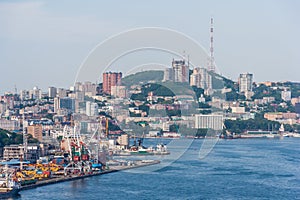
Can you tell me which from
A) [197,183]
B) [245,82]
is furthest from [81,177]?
[245,82]

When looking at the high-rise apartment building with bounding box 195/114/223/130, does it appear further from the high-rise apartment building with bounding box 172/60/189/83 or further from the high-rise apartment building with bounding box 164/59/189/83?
the high-rise apartment building with bounding box 172/60/189/83

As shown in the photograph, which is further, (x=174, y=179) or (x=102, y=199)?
(x=174, y=179)

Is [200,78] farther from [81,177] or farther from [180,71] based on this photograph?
[81,177]

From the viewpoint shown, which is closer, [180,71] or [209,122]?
[209,122]

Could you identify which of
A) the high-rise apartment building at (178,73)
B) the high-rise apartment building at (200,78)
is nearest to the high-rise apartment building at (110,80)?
the high-rise apartment building at (178,73)

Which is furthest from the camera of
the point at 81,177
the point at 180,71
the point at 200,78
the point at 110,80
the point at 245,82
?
the point at 245,82

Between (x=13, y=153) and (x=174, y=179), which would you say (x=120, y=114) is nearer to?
(x=13, y=153)

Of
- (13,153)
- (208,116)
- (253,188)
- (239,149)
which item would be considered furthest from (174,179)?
(208,116)
